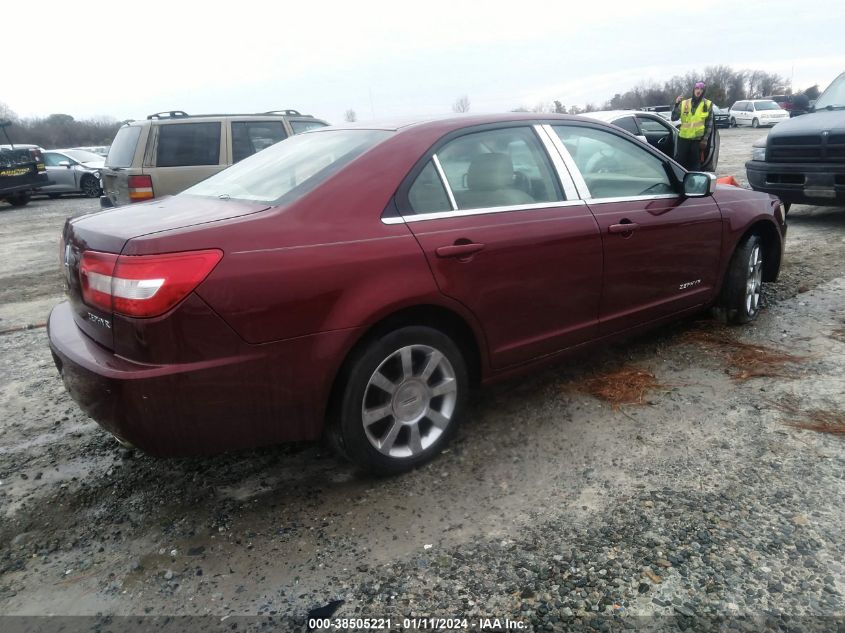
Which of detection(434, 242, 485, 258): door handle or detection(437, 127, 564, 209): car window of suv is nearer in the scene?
detection(434, 242, 485, 258): door handle

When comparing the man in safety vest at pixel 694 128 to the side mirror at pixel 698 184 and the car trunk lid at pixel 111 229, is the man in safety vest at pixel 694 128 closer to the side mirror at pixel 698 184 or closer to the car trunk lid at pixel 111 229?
the side mirror at pixel 698 184

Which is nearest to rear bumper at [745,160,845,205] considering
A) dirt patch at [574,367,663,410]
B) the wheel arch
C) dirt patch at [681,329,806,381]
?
the wheel arch

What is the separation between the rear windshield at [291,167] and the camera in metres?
2.74

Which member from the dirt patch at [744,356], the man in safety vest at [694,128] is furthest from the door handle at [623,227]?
the man in safety vest at [694,128]

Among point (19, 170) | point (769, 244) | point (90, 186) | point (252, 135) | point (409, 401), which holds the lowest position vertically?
point (90, 186)

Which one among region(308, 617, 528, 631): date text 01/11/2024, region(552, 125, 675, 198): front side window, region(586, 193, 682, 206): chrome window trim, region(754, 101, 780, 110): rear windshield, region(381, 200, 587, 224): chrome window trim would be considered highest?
region(754, 101, 780, 110): rear windshield

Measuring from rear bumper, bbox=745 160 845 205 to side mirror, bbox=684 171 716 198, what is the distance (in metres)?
4.48

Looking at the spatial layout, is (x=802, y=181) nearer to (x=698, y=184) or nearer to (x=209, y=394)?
(x=698, y=184)

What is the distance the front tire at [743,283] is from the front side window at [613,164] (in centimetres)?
89

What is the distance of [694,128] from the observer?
10312 mm

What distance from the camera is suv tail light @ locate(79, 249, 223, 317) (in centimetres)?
219

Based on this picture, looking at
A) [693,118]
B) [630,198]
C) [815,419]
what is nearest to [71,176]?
[693,118]

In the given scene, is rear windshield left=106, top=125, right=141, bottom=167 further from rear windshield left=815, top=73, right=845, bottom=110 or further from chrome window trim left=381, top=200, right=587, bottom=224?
rear windshield left=815, top=73, right=845, bottom=110

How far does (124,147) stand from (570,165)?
6441 mm
